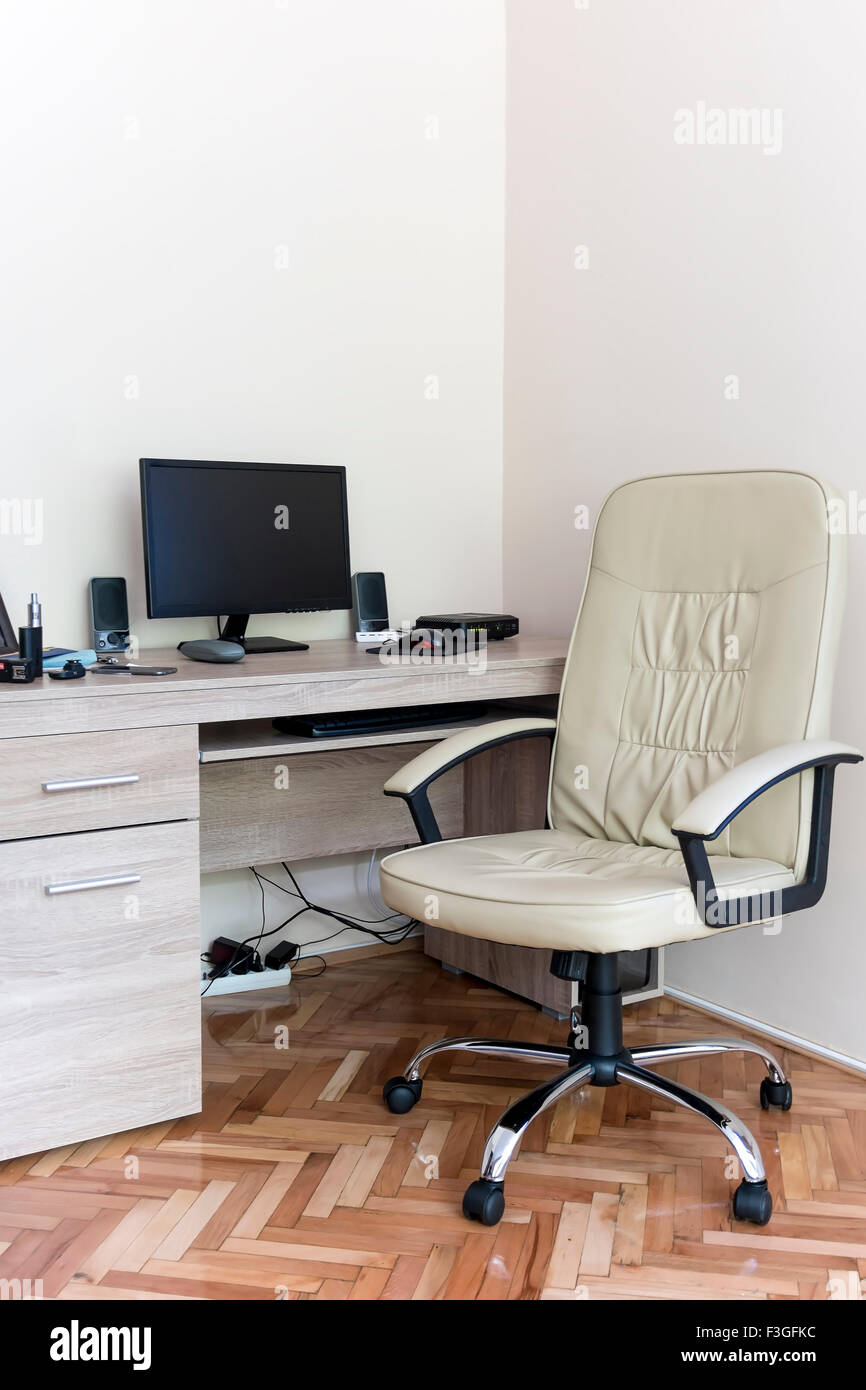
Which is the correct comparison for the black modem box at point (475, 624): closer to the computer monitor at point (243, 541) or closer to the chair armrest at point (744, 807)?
the computer monitor at point (243, 541)

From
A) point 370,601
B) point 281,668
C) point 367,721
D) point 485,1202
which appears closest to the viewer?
point 485,1202

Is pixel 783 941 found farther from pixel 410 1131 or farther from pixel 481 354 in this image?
pixel 481 354

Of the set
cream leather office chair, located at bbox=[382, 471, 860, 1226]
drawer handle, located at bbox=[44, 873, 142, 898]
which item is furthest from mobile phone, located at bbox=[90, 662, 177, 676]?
cream leather office chair, located at bbox=[382, 471, 860, 1226]

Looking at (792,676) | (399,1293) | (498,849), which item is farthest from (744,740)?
(399,1293)

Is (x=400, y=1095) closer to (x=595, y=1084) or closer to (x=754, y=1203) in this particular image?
(x=595, y=1084)

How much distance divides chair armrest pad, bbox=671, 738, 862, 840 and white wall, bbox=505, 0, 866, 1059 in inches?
19.4

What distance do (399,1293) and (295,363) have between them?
216 centimetres

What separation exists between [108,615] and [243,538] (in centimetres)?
35

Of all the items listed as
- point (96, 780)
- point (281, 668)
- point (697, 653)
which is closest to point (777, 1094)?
point (697, 653)

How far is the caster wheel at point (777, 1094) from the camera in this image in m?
2.36

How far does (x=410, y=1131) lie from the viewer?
A: 7.50 feet

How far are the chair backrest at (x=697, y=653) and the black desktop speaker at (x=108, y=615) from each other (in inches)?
40.1

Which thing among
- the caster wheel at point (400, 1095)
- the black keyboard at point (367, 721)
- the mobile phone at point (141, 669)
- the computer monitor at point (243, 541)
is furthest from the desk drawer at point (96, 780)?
the caster wheel at point (400, 1095)

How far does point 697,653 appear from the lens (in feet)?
7.77
